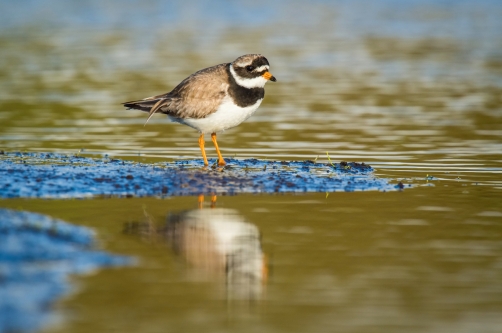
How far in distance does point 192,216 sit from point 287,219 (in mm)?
1107

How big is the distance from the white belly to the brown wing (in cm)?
8

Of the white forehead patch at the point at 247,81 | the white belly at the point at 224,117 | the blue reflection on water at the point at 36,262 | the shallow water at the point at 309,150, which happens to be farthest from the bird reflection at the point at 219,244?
the white forehead patch at the point at 247,81

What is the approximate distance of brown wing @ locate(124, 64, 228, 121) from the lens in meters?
13.1

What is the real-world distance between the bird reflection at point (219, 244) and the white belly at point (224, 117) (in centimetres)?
247

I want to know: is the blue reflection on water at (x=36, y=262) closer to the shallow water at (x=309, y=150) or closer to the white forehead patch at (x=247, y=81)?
the shallow water at (x=309, y=150)

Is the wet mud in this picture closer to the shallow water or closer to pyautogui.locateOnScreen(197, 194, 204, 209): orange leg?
pyautogui.locateOnScreen(197, 194, 204, 209): orange leg

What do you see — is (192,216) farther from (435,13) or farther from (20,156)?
(435,13)

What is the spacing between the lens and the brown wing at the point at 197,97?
1312 centimetres

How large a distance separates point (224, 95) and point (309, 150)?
2.96 m

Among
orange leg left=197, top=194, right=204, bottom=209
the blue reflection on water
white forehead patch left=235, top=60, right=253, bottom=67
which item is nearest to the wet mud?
orange leg left=197, top=194, right=204, bottom=209

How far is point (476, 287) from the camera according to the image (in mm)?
7711

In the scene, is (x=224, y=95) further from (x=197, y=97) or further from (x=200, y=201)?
(x=200, y=201)

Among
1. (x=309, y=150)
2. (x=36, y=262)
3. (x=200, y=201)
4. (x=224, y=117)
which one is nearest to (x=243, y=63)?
(x=224, y=117)

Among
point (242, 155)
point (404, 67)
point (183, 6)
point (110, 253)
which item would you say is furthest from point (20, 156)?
point (183, 6)
